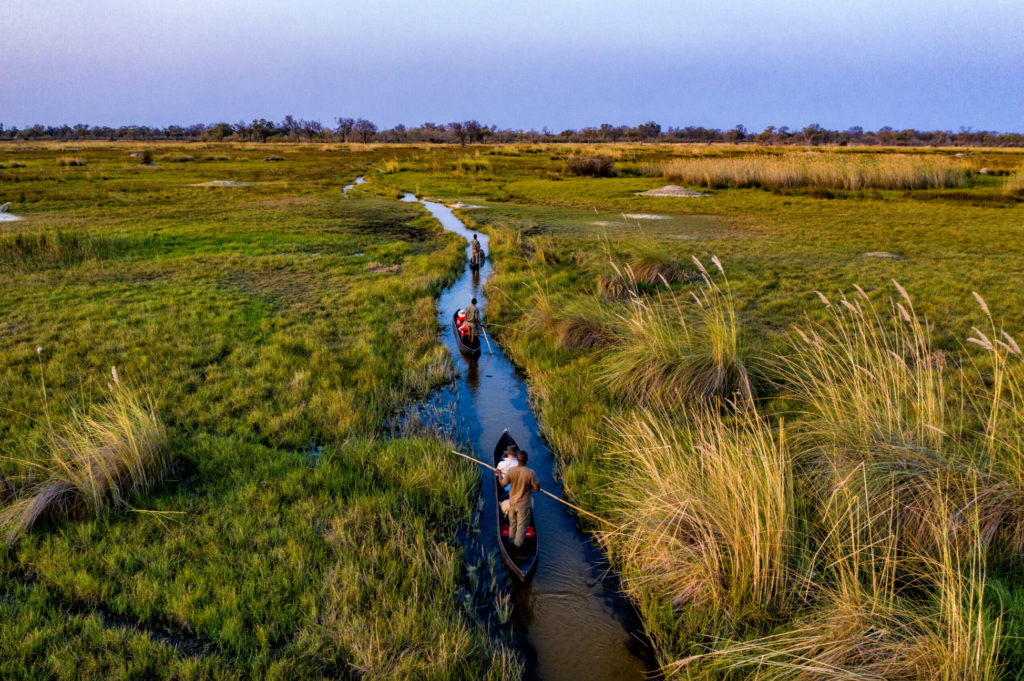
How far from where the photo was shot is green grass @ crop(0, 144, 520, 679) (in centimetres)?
488

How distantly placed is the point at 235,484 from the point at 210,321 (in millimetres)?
7874

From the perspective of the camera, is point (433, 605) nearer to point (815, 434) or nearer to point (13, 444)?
point (815, 434)

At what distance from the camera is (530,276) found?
57.9ft

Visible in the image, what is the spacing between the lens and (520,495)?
6.29 m

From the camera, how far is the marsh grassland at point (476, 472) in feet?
15.4

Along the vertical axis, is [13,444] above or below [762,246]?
below

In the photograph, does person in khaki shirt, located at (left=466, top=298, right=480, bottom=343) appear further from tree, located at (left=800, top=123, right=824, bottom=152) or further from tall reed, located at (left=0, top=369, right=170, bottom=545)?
tree, located at (left=800, top=123, right=824, bottom=152)

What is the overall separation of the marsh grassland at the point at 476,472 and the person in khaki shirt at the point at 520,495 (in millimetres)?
787

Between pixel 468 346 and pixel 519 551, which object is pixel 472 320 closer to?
pixel 468 346

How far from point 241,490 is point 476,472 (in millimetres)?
3197

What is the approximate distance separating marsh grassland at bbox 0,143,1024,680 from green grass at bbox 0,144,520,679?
38mm

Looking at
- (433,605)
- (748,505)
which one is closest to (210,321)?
(433,605)

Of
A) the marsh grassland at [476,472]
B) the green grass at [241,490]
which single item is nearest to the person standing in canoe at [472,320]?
the green grass at [241,490]

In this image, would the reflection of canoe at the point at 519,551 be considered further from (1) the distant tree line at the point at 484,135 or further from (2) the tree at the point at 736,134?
(2) the tree at the point at 736,134
